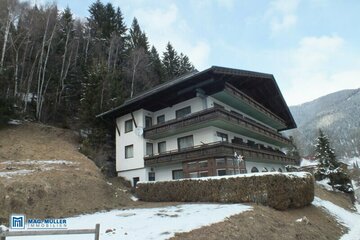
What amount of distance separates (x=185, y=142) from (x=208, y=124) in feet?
12.7

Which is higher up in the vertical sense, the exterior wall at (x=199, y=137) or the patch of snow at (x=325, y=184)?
the exterior wall at (x=199, y=137)

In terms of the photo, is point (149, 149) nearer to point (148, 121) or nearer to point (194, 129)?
point (148, 121)

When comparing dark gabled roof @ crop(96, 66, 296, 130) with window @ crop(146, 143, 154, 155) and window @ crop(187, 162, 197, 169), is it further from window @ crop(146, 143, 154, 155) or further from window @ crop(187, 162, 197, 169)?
window @ crop(187, 162, 197, 169)

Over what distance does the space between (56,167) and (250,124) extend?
65.2ft

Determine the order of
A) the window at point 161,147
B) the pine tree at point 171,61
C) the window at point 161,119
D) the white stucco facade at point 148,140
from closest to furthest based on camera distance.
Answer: the white stucco facade at point 148,140
the window at point 161,147
the window at point 161,119
the pine tree at point 171,61

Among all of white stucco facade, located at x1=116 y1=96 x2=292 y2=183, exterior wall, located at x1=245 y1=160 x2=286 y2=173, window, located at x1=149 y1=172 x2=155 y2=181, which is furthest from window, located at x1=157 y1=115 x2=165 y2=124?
exterior wall, located at x1=245 y1=160 x2=286 y2=173

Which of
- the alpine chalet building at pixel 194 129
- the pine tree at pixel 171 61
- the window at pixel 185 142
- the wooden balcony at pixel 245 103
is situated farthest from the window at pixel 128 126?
the pine tree at pixel 171 61

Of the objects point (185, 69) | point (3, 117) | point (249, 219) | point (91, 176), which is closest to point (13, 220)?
point (249, 219)

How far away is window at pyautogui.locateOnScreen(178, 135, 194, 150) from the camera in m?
28.1

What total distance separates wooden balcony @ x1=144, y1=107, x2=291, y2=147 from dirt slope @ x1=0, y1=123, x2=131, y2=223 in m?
7.11

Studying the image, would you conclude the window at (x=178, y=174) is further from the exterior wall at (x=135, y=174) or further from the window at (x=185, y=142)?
the exterior wall at (x=135, y=174)

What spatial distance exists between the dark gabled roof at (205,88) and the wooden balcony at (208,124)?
→ 310 cm

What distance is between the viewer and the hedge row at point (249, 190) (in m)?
16.7

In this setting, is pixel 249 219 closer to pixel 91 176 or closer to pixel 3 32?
pixel 91 176
